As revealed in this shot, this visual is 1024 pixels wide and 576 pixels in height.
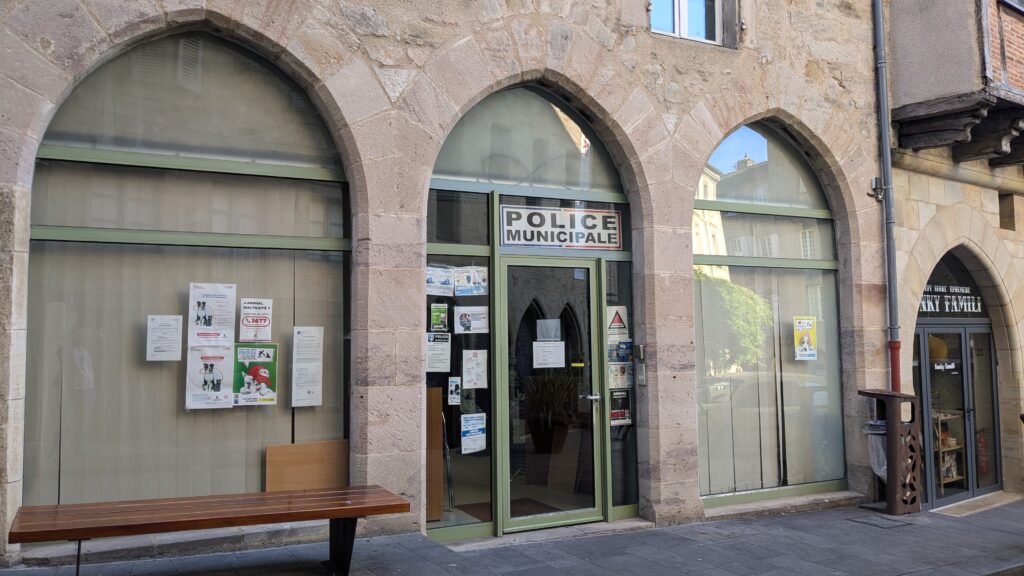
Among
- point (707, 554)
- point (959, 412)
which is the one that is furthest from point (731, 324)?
point (959, 412)

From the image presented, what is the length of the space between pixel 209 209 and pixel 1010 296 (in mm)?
9379

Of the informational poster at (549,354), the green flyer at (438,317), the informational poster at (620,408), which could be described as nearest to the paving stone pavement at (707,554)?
the informational poster at (620,408)

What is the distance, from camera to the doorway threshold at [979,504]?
352 inches

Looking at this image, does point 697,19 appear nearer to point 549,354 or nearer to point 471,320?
point 549,354

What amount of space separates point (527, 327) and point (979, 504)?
617cm

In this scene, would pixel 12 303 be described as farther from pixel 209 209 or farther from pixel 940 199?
pixel 940 199

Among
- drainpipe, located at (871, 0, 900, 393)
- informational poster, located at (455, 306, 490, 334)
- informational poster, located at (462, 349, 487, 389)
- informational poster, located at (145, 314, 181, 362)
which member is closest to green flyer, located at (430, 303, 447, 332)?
informational poster, located at (455, 306, 490, 334)

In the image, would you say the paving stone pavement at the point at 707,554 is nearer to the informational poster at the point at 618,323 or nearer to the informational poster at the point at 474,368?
the informational poster at the point at 474,368

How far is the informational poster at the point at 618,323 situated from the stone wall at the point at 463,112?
18cm

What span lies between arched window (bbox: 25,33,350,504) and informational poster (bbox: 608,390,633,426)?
2.42 meters

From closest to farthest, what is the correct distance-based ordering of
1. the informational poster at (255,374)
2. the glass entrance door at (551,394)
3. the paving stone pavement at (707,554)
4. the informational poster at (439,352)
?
the paving stone pavement at (707,554) < the informational poster at (255,374) < the informational poster at (439,352) < the glass entrance door at (551,394)

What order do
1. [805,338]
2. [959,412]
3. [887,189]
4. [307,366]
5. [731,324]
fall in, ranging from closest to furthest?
[307,366] < [731,324] < [805,338] < [887,189] < [959,412]

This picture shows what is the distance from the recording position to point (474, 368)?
21.5 ft

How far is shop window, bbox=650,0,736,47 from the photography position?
7.70 metres
